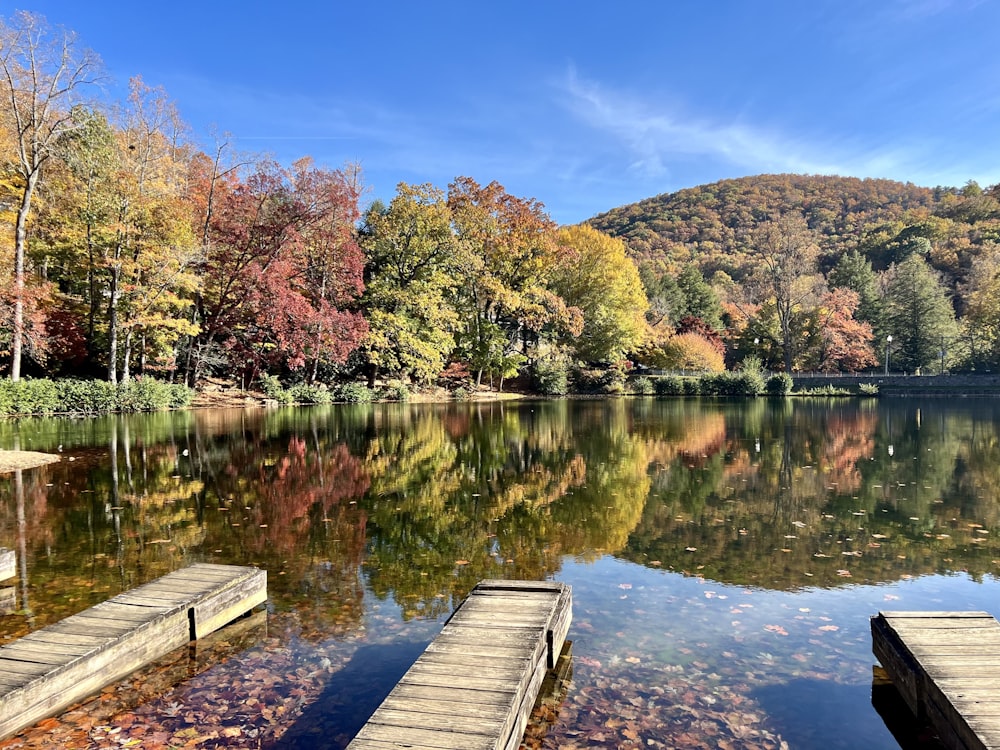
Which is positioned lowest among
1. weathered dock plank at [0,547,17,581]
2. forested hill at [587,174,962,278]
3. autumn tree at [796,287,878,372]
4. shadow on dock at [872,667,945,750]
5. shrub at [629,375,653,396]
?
shadow on dock at [872,667,945,750]

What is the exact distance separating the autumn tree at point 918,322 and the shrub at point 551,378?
95.5 feet

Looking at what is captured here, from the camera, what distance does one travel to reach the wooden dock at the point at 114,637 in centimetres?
349

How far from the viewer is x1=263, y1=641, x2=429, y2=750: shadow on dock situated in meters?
3.45

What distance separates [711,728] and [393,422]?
19.5m

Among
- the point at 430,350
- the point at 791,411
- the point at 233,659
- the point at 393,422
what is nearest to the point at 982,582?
the point at 233,659

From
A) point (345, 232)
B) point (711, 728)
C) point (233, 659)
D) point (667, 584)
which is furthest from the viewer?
point (345, 232)

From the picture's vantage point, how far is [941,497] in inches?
388

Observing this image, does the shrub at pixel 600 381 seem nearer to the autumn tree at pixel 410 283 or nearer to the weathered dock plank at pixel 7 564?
the autumn tree at pixel 410 283

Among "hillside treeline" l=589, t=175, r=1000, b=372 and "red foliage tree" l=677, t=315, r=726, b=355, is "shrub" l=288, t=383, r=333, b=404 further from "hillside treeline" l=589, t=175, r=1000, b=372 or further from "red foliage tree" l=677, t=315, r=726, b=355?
"hillside treeline" l=589, t=175, r=1000, b=372

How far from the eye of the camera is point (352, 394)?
32531 millimetres

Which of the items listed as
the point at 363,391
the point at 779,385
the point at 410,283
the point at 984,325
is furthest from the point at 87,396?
the point at 984,325

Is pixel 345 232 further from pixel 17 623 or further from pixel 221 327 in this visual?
pixel 17 623

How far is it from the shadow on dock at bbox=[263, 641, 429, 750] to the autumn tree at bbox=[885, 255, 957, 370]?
5569 centimetres

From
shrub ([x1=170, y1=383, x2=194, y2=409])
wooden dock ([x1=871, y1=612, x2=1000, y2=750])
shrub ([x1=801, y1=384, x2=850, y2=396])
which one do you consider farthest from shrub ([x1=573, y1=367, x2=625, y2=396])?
wooden dock ([x1=871, y1=612, x2=1000, y2=750])
